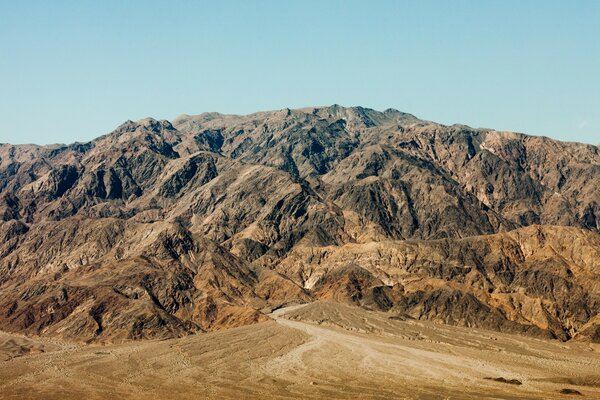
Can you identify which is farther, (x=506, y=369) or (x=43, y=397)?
(x=506, y=369)

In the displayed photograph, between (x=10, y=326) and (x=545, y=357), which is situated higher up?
(x=545, y=357)

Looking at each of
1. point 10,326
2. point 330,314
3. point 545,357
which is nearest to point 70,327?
point 10,326

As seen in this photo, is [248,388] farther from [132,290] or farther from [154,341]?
[132,290]

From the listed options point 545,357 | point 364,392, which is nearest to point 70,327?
point 364,392

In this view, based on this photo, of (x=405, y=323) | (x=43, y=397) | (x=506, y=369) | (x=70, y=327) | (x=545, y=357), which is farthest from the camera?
(x=405, y=323)

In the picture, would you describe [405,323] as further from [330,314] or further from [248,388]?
[248,388]

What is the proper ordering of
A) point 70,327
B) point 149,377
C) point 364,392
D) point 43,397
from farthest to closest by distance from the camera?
point 70,327
point 149,377
point 364,392
point 43,397
